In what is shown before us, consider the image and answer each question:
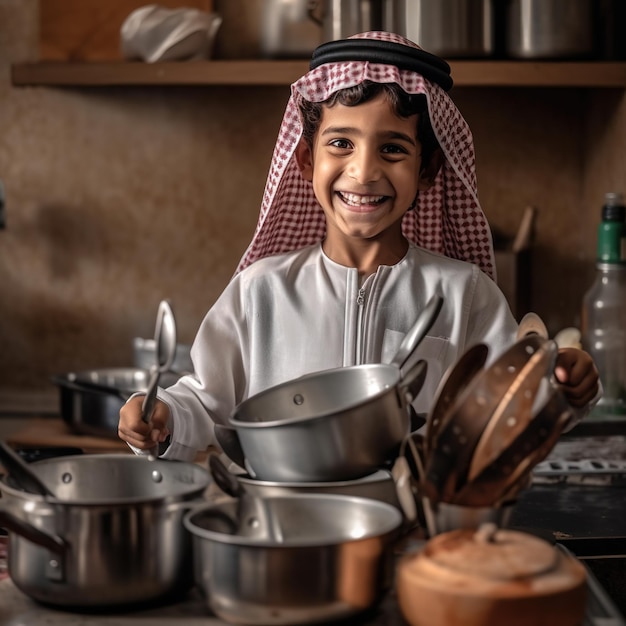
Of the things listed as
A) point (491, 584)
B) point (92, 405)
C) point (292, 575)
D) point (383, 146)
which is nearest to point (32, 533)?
point (292, 575)

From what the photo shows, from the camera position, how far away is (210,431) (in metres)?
1.17

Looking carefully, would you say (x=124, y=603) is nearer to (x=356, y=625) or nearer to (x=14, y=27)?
(x=356, y=625)

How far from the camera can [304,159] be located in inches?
51.5

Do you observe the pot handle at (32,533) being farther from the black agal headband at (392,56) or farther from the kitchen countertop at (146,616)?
the black agal headband at (392,56)

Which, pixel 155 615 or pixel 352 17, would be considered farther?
pixel 352 17

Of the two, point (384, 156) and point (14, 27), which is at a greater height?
point (14, 27)

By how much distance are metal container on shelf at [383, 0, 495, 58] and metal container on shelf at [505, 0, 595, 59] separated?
0.18 feet

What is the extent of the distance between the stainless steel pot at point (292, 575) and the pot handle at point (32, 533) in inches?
3.4

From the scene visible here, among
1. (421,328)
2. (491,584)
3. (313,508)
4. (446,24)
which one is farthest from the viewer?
(446,24)

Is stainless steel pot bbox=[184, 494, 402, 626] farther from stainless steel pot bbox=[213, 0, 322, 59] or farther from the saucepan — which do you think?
stainless steel pot bbox=[213, 0, 322, 59]

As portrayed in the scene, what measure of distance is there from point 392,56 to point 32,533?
0.68m

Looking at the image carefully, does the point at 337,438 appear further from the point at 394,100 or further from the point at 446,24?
the point at 446,24

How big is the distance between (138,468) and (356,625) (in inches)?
9.1

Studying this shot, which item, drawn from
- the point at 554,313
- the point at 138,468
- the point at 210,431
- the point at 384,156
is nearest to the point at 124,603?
the point at 138,468
